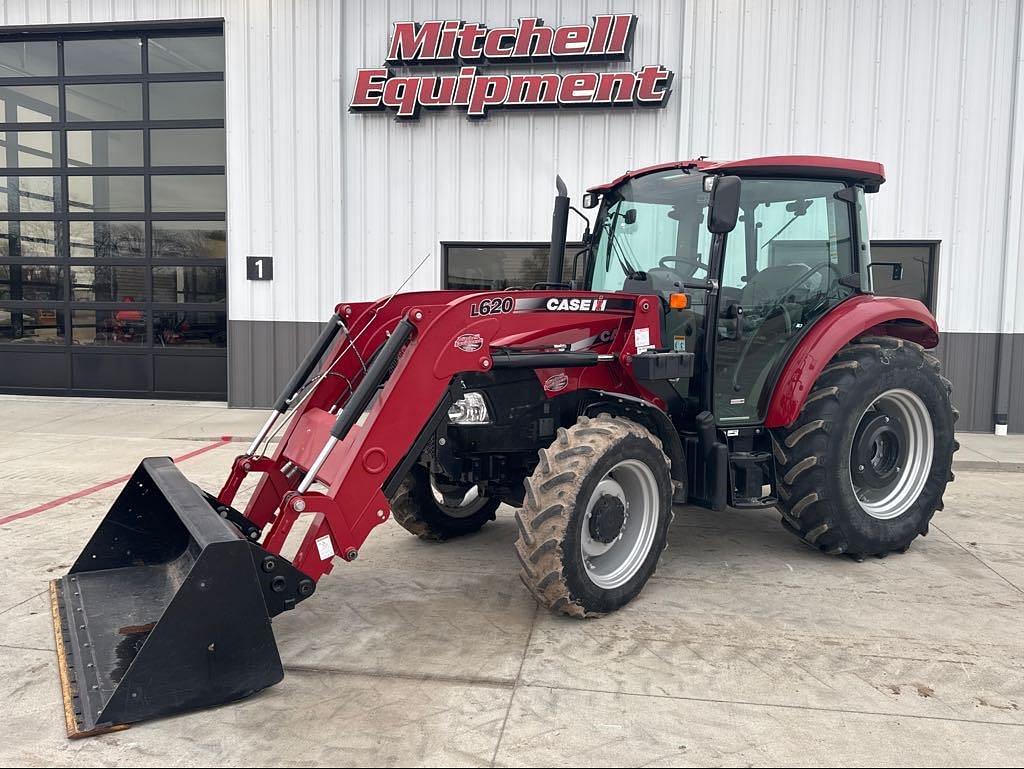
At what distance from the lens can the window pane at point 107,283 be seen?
1214cm

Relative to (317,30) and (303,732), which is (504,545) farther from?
(317,30)

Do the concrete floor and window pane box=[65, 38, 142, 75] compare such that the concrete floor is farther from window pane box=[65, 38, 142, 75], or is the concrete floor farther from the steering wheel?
window pane box=[65, 38, 142, 75]

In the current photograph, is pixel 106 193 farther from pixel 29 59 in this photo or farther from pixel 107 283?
pixel 29 59

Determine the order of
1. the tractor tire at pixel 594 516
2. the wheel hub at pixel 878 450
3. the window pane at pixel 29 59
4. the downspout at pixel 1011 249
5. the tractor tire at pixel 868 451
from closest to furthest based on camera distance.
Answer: the tractor tire at pixel 594 516 → the tractor tire at pixel 868 451 → the wheel hub at pixel 878 450 → the downspout at pixel 1011 249 → the window pane at pixel 29 59

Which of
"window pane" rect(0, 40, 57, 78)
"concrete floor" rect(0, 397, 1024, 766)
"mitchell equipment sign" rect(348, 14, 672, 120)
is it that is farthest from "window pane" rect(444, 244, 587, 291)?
"window pane" rect(0, 40, 57, 78)

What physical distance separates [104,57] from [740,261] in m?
11.4

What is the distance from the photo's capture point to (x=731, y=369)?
4793 mm

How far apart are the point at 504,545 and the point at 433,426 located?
1.84m

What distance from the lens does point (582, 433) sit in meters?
3.94

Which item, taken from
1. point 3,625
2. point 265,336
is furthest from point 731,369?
point 265,336

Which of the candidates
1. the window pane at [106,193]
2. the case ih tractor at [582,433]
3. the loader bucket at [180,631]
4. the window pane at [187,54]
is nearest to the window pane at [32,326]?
the window pane at [106,193]

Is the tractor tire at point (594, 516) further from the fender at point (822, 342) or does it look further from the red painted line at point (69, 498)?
the red painted line at point (69, 498)

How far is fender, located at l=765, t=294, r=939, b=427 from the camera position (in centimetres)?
475

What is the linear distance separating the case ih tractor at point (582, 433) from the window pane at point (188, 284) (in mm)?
7902
